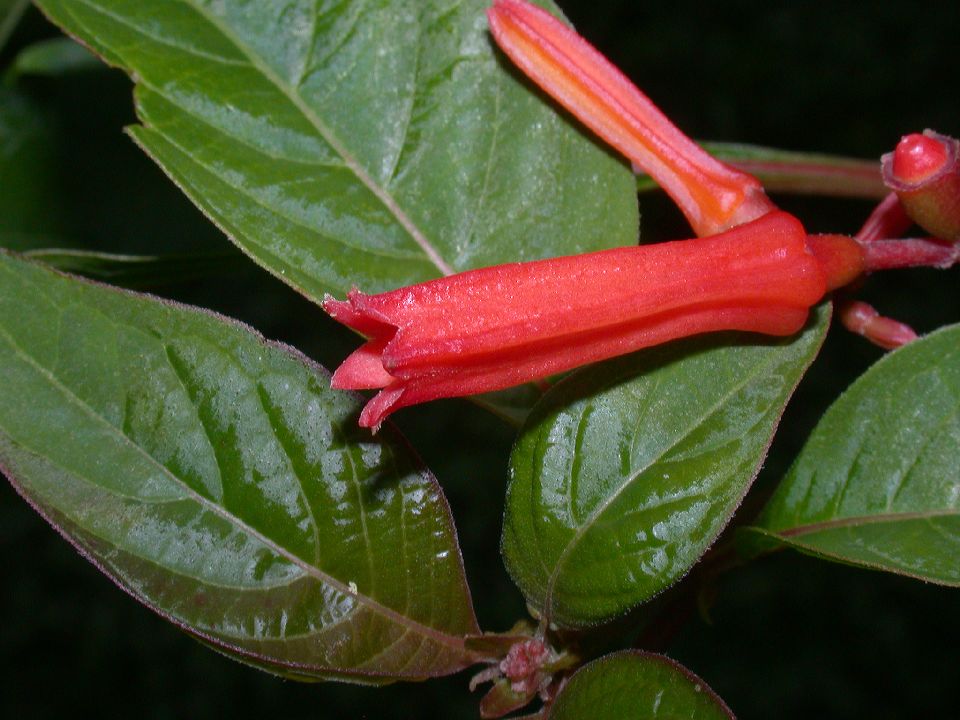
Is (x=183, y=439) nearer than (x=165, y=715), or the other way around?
(x=183, y=439)

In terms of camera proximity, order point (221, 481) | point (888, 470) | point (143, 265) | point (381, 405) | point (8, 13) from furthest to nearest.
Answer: point (8, 13)
point (143, 265)
point (888, 470)
point (221, 481)
point (381, 405)

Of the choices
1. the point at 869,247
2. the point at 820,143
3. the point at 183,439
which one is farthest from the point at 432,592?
the point at 820,143

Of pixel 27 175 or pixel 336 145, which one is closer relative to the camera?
pixel 336 145

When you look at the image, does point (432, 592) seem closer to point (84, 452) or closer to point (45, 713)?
point (84, 452)

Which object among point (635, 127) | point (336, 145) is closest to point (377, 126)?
point (336, 145)

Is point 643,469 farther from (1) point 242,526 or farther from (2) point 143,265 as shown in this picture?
(2) point 143,265

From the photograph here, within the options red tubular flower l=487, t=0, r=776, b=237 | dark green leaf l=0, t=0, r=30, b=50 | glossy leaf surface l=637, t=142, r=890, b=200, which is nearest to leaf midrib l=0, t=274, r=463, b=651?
red tubular flower l=487, t=0, r=776, b=237

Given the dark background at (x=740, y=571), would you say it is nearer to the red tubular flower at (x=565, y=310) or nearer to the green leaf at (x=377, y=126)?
the green leaf at (x=377, y=126)
